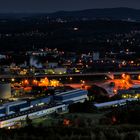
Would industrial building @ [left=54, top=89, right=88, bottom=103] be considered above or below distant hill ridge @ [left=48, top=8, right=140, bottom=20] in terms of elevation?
below

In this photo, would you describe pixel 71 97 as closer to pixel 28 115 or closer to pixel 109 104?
pixel 109 104

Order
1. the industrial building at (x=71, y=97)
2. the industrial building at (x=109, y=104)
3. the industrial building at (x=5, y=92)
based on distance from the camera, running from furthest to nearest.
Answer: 1. the industrial building at (x=5, y=92)
2. the industrial building at (x=71, y=97)
3. the industrial building at (x=109, y=104)

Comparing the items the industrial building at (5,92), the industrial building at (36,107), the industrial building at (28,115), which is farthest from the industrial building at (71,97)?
the industrial building at (5,92)

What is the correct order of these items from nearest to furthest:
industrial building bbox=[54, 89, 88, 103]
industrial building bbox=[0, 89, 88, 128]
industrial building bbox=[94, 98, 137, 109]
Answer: industrial building bbox=[0, 89, 88, 128] → industrial building bbox=[94, 98, 137, 109] → industrial building bbox=[54, 89, 88, 103]

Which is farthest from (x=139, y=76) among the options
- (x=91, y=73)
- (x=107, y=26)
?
(x=107, y=26)

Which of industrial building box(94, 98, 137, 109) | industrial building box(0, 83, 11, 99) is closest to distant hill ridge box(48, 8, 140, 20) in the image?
industrial building box(0, 83, 11, 99)

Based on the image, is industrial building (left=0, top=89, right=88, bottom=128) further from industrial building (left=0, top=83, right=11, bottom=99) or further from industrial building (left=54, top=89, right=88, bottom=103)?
industrial building (left=0, top=83, right=11, bottom=99)

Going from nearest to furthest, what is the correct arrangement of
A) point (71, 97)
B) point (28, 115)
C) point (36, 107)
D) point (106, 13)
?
point (28, 115) < point (36, 107) < point (71, 97) < point (106, 13)

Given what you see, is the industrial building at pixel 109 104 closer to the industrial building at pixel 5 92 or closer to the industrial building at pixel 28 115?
the industrial building at pixel 28 115

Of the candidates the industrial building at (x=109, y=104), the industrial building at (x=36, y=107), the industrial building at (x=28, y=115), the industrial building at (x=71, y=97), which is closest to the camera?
the industrial building at (x=28, y=115)

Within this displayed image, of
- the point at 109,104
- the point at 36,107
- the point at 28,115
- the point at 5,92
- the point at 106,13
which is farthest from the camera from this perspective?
the point at 106,13

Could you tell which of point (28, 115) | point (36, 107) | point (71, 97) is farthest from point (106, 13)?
point (28, 115)

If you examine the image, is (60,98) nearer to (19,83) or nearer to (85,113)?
(85,113)
